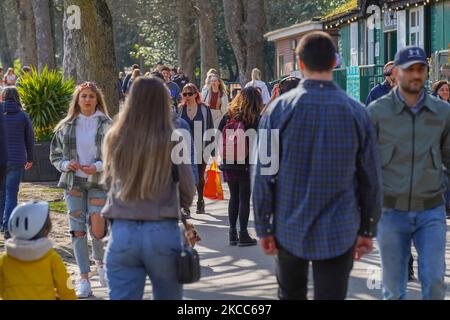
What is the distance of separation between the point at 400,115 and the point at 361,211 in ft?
3.92

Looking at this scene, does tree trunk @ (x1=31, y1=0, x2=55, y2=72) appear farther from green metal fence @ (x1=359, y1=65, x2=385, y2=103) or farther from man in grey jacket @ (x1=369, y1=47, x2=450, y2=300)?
man in grey jacket @ (x1=369, y1=47, x2=450, y2=300)

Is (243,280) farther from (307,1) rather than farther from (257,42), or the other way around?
(307,1)

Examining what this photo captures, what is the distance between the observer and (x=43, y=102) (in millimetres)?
18531

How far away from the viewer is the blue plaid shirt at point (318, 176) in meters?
5.24

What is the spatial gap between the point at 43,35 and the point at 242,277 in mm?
25754

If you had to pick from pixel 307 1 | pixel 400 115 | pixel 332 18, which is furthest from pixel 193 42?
pixel 400 115

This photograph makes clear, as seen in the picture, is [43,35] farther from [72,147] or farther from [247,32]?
[72,147]

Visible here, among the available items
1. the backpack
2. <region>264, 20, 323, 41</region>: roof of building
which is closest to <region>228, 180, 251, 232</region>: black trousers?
the backpack

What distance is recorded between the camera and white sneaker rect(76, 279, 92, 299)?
8.48m

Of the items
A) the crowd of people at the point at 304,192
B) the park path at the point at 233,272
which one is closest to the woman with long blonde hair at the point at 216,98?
the park path at the point at 233,272

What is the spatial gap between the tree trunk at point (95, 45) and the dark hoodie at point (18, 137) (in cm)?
311

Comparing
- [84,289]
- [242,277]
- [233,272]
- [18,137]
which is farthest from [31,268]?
[18,137]

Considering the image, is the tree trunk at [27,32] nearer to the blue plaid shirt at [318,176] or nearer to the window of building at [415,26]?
the window of building at [415,26]

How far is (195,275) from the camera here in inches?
216
